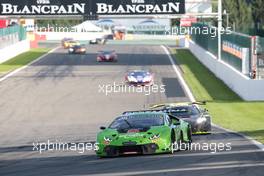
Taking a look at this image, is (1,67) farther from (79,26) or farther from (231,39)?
(79,26)

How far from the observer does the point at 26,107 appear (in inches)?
1490

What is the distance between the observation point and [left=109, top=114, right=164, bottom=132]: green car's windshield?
18.8 meters

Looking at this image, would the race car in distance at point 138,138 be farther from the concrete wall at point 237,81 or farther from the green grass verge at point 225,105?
the concrete wall at point 237,81

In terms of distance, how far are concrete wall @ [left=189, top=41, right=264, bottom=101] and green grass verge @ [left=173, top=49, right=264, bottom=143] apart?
1.11 feet

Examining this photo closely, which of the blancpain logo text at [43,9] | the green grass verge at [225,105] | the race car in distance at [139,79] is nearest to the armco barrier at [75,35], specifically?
the green grass verge at [225,105]

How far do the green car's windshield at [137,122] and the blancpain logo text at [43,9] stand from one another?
3093 centimetres

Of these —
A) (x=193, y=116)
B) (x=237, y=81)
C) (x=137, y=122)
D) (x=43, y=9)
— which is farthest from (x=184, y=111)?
(x=43, y=9)

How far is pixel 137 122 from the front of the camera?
19.1 m

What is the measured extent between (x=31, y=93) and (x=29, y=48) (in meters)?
49.0

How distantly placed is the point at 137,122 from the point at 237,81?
925 inches

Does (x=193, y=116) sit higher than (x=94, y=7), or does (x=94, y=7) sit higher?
(x=94, y=7)

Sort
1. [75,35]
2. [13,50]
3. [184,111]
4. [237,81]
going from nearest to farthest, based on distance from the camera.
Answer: [184,111], [237,81], [13,50], [75,35]

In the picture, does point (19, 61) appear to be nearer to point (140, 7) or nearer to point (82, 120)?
point (140, 7)

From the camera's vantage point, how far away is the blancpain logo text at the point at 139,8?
49.8 metres
